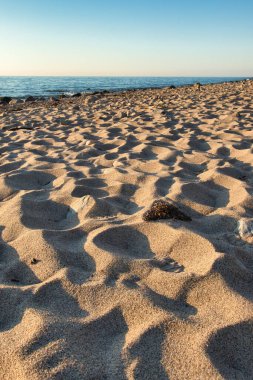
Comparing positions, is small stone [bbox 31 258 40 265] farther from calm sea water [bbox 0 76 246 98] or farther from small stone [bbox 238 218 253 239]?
calm sea water [bbox 0 76 246 98]

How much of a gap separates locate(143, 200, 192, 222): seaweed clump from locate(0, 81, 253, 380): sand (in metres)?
0.05

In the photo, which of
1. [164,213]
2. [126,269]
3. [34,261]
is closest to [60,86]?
[164,213]

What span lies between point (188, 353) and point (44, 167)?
3262mm

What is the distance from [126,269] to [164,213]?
Result: 0.71 meters

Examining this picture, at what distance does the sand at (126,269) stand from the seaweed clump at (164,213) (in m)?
0.05

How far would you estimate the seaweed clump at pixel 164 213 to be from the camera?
2.69 m

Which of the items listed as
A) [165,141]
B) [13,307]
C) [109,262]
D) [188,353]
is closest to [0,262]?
[13,307]

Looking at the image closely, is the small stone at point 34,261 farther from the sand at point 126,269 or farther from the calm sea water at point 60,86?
the calm sea water at point 60,86

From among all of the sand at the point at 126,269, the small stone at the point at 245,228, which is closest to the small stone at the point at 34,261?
the sand at the point at 126,269

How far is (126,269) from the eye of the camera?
2143mm

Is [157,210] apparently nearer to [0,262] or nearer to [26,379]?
[0,262]

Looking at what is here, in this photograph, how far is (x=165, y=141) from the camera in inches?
220

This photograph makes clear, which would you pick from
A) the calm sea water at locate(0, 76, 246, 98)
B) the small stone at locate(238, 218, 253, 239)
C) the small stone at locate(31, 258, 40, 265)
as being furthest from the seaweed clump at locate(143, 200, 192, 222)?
the calm sea water at locate(0, 76, 246, 98)

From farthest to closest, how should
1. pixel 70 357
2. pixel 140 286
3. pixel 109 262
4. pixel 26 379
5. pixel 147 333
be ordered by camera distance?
pixel 109 262 < pixel 140 286 < pixel 147 333 < pixel 70 357 < pixel 26 379
